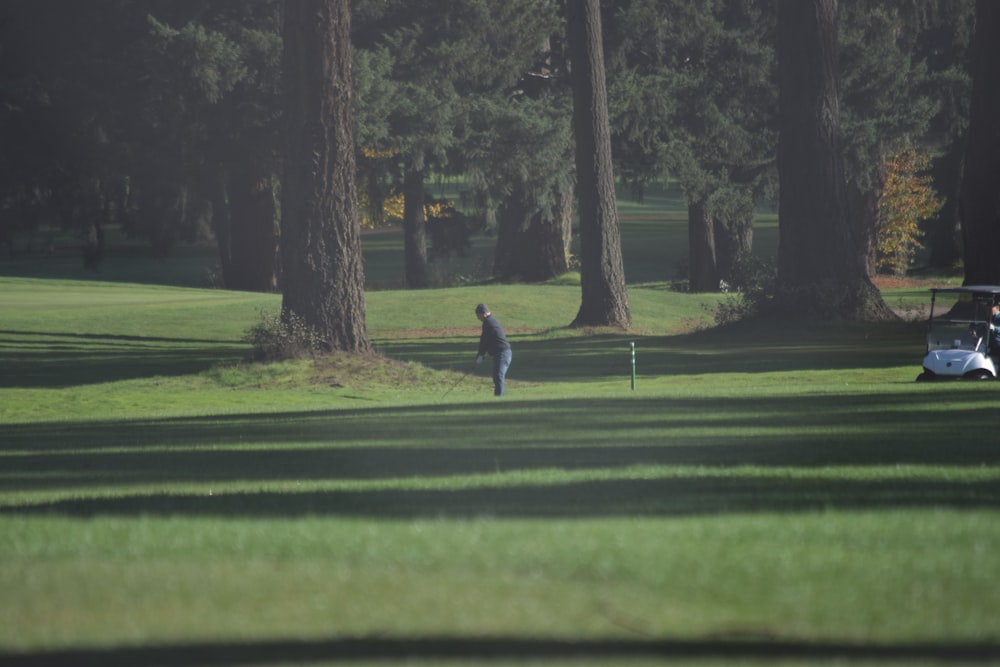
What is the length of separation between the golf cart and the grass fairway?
148 centimetres

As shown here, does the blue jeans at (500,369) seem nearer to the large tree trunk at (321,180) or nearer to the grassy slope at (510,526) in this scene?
the grassy slope at (510,526)

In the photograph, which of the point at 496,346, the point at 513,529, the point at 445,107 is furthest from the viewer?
the point at 445,107

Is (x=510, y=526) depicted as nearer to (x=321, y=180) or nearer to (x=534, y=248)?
(x=321, y=180)

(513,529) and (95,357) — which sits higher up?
(513,529)

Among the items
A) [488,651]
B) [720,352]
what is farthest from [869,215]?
[488,651]

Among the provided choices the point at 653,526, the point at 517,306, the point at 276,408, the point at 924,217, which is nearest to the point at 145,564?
the point at 653,526

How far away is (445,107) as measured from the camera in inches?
1812

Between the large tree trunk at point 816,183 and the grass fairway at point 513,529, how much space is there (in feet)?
32.5

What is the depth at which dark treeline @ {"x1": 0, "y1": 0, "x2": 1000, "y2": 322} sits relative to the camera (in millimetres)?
44281

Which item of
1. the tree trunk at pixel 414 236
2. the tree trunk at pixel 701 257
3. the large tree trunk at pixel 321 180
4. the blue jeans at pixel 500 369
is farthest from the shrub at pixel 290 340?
the tree trunk at pixel 701 257

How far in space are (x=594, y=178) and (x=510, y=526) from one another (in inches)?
1137

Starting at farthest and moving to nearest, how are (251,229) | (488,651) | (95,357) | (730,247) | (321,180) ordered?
(730,247) → (251,229) → (95,357) → (321,180) → (488,651)

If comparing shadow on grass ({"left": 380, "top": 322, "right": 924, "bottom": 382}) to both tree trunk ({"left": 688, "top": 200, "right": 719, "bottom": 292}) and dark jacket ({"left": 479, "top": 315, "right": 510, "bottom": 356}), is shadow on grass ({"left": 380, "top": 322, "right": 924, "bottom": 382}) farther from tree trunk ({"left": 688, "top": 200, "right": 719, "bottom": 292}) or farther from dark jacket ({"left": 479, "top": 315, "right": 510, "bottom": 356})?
tree trunk ({"left": 688, "top": 200, "right": 719, "bottom": 292})

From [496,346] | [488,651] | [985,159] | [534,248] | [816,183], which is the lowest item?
[496,346]
